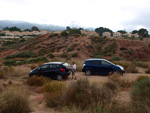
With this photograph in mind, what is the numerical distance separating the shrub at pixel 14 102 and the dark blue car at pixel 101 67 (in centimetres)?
952

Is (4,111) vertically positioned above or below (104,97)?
below

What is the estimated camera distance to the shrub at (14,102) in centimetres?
536

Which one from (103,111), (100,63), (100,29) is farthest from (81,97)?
(100,29)

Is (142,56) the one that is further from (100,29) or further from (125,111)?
(100,29)

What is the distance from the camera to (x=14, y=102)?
5664 mm

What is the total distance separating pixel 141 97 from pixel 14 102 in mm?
4687

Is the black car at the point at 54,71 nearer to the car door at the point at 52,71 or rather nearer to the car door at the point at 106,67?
the car door at the point at 52,71

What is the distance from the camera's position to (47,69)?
42.5 ft

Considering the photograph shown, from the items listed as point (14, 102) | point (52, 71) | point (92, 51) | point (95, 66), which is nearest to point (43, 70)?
point (52, 71)

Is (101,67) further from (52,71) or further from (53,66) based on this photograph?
(52,71)

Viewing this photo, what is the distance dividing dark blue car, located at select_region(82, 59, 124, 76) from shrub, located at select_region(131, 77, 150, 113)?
806 centimetres

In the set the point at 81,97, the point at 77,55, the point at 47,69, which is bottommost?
the point at 77,55

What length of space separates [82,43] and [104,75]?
30917 mm

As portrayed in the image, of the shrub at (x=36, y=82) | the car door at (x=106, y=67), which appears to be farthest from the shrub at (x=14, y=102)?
the car door at (x=106, y=67)
